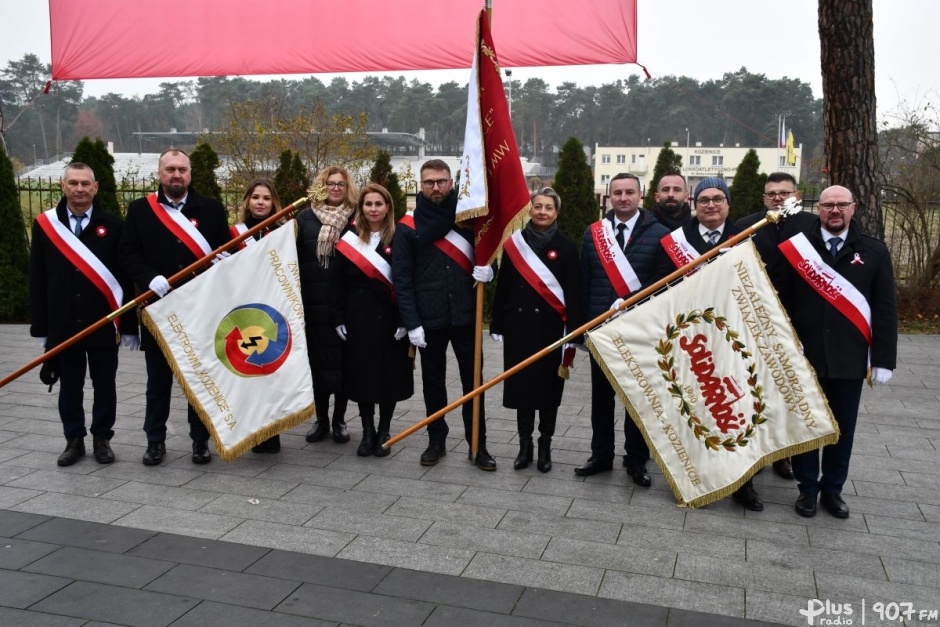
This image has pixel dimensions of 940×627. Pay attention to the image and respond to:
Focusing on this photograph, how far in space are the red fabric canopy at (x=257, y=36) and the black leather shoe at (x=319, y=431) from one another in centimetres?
293

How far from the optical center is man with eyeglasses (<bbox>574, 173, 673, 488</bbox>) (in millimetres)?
5004

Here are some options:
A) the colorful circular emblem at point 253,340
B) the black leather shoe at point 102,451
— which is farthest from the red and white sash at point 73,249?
the black leather shoe at point 102,451

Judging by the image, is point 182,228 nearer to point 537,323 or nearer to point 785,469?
point 537,323

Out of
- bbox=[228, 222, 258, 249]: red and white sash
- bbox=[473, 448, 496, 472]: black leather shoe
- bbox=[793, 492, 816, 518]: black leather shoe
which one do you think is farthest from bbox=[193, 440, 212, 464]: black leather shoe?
bbox=[793, 492, 816, 518]: black leather shoe

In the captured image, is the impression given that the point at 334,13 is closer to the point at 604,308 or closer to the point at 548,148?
the point at 604,308

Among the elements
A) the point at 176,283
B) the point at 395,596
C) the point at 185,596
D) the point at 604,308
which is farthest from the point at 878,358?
the point at 176,283

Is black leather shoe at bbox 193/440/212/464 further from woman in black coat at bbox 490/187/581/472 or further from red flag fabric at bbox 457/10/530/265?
red flag fabric at bbox 457/10/530/265

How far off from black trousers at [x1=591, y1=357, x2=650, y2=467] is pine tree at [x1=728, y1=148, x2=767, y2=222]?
10076mm

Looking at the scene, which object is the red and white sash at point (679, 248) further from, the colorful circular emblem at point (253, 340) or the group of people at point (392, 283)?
the colorful circular emblem at point (253, 340)

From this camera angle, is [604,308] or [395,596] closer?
[395,596]

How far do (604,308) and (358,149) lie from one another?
72.0 ft

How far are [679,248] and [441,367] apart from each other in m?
1.59

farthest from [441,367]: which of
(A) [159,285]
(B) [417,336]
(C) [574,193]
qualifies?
(C) [574,193]

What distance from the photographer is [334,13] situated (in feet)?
24.3
